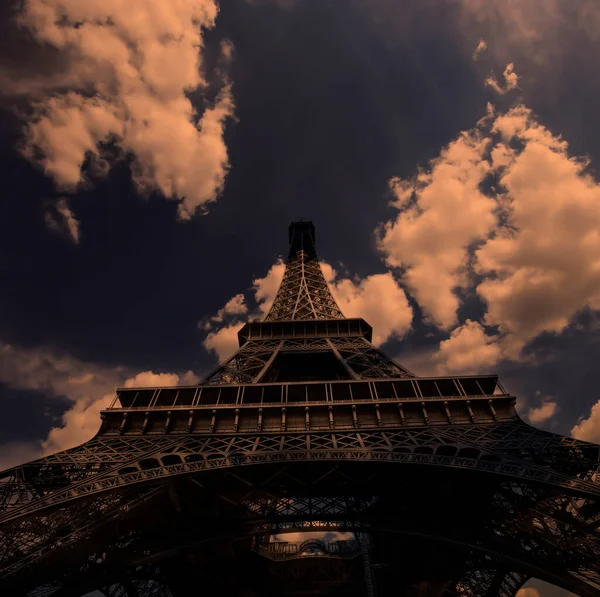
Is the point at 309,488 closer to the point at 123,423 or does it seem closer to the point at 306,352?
the point at 123,423

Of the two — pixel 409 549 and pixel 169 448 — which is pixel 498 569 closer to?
pixel 409 549

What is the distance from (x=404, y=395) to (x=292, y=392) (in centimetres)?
534

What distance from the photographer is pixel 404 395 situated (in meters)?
20.4

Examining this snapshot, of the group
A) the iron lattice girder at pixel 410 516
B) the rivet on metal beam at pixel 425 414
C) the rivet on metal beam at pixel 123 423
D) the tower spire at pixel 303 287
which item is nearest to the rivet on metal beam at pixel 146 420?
the rivet on metal beam at pixel 123 423

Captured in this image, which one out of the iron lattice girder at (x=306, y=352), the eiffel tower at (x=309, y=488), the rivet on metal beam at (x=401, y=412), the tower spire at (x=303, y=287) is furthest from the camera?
the tower spire at (x=303, y=287)

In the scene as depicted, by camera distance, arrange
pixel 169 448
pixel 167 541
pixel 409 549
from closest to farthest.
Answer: pixel 167 541
pixel 169 448
pixel 409 549

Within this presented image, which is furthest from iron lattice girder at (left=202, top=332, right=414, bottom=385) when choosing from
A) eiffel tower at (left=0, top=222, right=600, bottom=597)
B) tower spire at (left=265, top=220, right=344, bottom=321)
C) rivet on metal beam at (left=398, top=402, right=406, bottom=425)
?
tower spire at (left=265, top=220, right=344, bottom=321)

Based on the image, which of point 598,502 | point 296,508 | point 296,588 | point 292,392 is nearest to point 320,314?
point 292,392

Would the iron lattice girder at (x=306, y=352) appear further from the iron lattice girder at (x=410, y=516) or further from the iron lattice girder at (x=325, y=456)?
the iron lattice girder at (x=410, y=516)

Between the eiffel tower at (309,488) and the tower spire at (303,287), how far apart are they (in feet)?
51.2

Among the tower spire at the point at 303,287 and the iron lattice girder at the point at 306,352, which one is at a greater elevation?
the tower spire at the point at 303,287

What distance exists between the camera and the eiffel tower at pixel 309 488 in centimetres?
1382

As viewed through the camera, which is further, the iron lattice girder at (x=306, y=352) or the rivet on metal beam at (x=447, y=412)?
the iron lattice girder at (x=306, y=352)

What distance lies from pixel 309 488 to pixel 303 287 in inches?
1189
